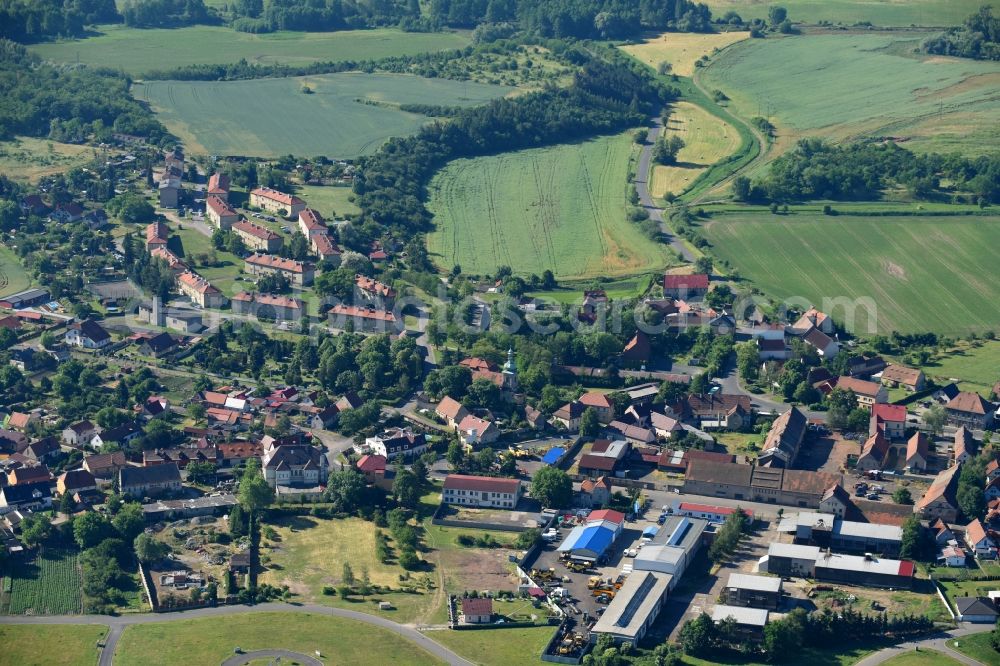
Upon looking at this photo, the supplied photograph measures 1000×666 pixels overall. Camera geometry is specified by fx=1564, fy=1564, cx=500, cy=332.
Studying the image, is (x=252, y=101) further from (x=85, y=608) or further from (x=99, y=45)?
(x=85, y=608)

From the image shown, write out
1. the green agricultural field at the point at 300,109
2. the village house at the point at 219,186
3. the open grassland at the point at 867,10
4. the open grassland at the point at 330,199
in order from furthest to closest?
the open grassland at the point at 867,10 < the green agricultural field at the point at 300,109 < the village house at the point at 219,186 < the open grassland at the point at 330,199

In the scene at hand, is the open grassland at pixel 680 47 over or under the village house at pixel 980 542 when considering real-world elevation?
over

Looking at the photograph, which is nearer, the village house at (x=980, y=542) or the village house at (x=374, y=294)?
the village house at (x=980, y=542)

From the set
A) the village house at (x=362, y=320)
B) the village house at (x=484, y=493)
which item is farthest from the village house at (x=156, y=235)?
the village house at (x=484, y=493)

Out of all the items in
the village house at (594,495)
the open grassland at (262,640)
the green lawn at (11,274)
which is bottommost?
the open grassland at (262,640)

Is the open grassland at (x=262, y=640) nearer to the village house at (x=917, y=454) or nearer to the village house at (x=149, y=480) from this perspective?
the village house at (x=149, y=480)

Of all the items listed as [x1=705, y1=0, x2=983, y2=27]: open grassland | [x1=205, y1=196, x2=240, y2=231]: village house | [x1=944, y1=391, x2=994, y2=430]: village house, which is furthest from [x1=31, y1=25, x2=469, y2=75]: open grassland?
[x1=944, y1=391, x2=994, y2=430]: village house

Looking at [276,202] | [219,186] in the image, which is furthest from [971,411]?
[219,186]

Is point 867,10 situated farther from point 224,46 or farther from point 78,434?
point 78,434
